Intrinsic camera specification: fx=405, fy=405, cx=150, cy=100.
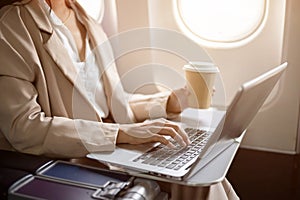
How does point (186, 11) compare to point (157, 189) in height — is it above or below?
above

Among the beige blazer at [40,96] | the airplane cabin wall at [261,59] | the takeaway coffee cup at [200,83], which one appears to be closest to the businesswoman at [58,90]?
the beige blazer at [40,96]

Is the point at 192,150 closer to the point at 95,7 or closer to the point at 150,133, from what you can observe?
the point at 150,133

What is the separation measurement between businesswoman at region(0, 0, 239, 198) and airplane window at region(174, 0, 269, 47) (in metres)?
0.44

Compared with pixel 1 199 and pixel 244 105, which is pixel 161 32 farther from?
pixel 1 199

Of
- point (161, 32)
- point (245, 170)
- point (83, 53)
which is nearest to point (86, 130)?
point (83, 53)

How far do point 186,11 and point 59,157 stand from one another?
0.84 metres

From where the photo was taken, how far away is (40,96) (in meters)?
1.02

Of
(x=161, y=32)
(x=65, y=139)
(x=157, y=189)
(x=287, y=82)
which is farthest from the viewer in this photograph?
(x=161, y=32)

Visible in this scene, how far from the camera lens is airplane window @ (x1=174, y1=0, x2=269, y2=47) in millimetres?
1474

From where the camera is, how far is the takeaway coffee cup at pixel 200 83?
4.10ft

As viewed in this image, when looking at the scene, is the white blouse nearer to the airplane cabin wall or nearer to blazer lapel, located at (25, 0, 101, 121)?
blazer lapel, located at (25, 0, 101, 121)

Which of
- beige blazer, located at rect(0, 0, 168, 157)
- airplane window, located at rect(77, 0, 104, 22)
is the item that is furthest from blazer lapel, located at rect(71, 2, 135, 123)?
airplane window, located at rect(77, 0, 104, 22)

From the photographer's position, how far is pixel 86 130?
97 centimetres

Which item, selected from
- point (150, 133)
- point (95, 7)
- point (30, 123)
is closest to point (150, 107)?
point (150, 133)
